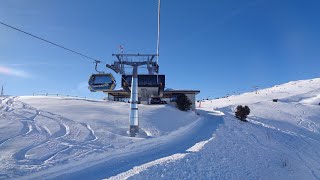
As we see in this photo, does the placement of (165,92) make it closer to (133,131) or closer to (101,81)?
(101,81)

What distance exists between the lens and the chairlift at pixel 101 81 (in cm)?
2407

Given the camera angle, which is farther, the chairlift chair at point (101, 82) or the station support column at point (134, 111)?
the chairlift chair at point (101, 82)

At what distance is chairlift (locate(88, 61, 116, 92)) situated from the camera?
24070 millimetres

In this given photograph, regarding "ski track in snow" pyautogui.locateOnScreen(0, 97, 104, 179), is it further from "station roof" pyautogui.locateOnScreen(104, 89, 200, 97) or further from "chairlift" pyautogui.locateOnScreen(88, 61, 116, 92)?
"station roof" pyautogui.locateOnScreen(104, 89, 200, 97)

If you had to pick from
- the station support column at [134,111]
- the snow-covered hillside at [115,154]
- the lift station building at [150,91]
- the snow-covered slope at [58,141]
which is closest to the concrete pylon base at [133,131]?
the station support column at [134,111]

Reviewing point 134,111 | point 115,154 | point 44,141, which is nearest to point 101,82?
point 134,111

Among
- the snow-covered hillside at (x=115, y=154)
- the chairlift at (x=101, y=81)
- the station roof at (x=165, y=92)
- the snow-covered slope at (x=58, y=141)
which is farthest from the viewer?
the station roof at (x=165, y=92)

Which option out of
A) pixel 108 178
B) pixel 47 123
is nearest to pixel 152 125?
pixel 47 123

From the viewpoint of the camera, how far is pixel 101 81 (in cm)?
2419

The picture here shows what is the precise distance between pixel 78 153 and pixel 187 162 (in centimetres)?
481

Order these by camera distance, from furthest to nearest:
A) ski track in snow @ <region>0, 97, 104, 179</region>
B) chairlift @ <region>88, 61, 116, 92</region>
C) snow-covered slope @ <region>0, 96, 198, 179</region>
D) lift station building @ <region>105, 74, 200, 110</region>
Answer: lift station building @ <region>105, 74, 200, 110</region>, chairlift @ <region>88, 61, 116, 92</region>, ski track in snow @ <region>0, 97, 104, 179</region>, snow-covered slope @ <region>0, 96, 198, 179</region>

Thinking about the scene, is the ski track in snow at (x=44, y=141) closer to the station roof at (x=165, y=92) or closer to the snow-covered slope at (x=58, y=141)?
the snow-covered slope at (x=58, y=141)

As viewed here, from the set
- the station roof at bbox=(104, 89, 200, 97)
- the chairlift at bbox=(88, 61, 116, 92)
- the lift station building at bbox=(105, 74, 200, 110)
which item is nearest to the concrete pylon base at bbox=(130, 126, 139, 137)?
the chairlift at bbox=(88, 61, 116, 92)

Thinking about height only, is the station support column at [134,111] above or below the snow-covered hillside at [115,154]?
above
